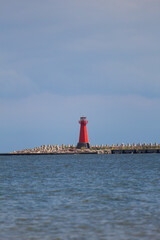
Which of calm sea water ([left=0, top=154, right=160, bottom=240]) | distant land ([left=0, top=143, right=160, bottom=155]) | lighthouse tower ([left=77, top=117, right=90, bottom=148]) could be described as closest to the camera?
calm sea water ([left=0, top=154, right=160, bottom=240])

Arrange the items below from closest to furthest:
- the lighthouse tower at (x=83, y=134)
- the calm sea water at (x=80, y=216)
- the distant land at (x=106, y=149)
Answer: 1. the calm sea water at (x=80, y=216)
2. the lighthouse tower at (x=83, y=134)
3. the distant land at (x=106, y=149)

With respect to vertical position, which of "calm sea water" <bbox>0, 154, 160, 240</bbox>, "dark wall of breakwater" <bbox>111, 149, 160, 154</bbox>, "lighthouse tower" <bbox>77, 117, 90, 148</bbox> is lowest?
"calm sea water" <bbox>0, 154, 160, 240</bbox>

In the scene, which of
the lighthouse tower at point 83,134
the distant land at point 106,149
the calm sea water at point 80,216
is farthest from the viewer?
the distant land at point 106,149

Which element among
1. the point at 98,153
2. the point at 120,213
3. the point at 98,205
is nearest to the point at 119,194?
the point at 98,205

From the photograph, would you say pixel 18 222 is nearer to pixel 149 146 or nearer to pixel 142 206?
pixel 142 206

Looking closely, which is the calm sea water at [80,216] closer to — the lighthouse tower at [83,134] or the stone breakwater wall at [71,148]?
the lighthouse tower at [83,134]

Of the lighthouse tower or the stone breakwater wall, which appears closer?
the lighthouse tower

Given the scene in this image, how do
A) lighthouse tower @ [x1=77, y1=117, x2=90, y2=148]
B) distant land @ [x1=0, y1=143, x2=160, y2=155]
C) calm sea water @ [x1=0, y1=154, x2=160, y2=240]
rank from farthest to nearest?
distant land @ [x1=0, y1=143, x2=160, y2=155], lighthouse tower @ [x1=77, y1=117, x2=90, y2=148], calm sea water @ [x1=0, y1=154, x2=160, y2=240]

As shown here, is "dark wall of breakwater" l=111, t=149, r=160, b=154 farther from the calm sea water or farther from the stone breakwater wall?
the calm sea water

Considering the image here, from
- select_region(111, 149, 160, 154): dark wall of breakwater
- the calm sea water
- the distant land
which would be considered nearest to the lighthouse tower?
the distant land

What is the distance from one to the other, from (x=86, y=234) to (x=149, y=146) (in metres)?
141

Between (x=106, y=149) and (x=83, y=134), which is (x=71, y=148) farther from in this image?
(x=83, y=134)

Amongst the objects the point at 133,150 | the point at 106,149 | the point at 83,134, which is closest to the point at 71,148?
the point at 106,149

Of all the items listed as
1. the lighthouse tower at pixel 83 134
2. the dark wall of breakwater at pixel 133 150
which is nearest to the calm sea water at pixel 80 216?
the lighthouse tower at pixel 83 134
